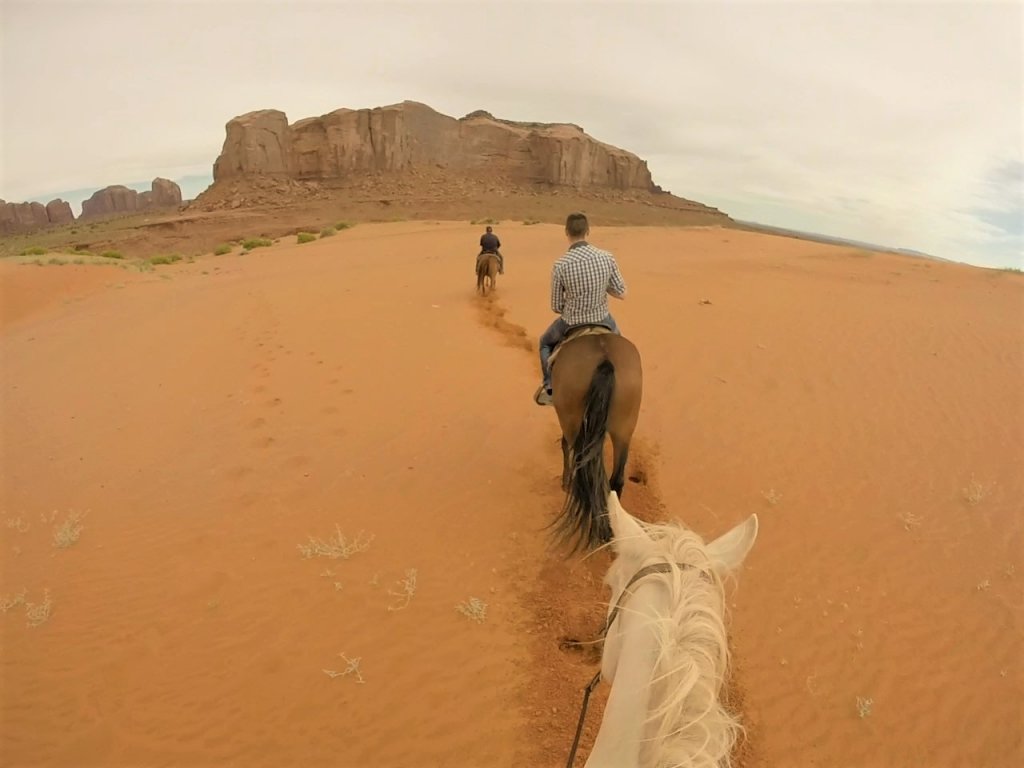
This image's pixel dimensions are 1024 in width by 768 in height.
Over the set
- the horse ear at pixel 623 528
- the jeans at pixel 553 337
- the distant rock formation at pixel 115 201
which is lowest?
the horse ear at pixel 623 528

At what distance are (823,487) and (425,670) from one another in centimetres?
433

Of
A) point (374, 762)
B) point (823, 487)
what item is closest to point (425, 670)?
point (374, 762)

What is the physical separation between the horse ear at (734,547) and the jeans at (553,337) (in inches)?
130

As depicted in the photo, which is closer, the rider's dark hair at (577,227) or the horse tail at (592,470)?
the horse tail at (592,470)

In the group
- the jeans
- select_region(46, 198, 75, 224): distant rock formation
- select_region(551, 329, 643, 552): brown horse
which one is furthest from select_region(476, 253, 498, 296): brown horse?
select_region(46, 198, 75, 224): distant rock formation

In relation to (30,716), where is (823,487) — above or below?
above

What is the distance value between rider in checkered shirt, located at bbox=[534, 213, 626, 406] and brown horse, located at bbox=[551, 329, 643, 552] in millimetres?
409

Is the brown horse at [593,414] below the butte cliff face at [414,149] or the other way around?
below

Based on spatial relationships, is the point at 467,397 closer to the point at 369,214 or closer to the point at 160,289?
the point at 160,289

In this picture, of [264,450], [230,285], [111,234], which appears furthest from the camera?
[111,234]

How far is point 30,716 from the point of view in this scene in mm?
3598

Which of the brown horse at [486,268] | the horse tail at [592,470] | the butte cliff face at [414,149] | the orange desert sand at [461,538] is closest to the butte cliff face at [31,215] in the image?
the butte cliff face at [414,149]

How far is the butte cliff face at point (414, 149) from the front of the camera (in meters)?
64.2

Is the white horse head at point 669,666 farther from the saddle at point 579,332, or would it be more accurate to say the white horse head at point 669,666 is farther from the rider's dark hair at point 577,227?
the rider's dark hair at point 577,227
